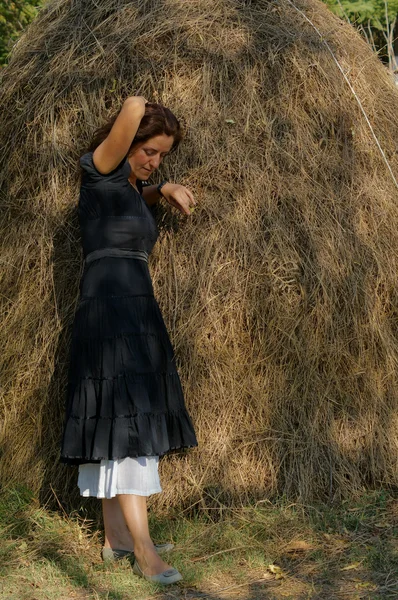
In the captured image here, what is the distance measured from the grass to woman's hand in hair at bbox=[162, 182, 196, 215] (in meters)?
1.52

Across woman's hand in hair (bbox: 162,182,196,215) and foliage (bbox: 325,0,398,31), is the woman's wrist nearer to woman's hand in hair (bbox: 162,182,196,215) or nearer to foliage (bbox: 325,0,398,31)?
woman's hand in hair (bbox: 162,182,196,215)

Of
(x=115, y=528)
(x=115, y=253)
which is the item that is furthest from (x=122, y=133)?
(x=115, y=528)

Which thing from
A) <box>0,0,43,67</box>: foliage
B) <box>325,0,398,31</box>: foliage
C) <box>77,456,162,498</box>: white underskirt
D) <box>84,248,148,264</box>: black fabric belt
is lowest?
<box>77,456,162,498</box>: white underskirt

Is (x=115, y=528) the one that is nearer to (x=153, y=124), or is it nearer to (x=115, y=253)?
(x=115, y=253)

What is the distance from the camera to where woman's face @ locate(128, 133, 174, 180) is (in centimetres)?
369

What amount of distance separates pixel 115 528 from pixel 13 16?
608cm

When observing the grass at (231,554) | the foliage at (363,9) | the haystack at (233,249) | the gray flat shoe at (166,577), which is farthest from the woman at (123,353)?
the foliage at (363,9)

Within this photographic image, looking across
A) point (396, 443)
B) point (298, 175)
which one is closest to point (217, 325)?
point (298, 175)

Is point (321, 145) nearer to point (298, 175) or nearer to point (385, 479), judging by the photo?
point (298, 175)

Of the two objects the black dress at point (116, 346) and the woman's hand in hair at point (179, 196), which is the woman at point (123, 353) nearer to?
the black dress at point (116, 346)

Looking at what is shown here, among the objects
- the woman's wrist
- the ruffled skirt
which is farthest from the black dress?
the woman's wrist

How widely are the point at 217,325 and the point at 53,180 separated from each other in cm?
118

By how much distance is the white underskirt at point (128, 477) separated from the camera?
140 inches

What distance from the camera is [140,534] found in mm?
3514
